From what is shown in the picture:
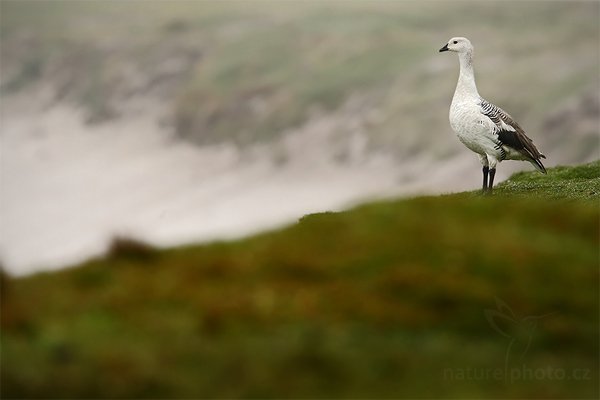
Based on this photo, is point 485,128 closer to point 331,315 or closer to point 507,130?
point 507,130

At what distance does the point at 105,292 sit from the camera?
846 inches

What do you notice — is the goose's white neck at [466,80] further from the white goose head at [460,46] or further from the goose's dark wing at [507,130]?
the goose's dark wing at [507,130]

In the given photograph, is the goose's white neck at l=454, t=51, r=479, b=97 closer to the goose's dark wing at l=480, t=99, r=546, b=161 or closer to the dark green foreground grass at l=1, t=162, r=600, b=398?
the goose's dark wing at l=480, t=99, r=546, b=161

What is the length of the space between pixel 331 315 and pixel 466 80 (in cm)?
2283

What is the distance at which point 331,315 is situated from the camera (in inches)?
791

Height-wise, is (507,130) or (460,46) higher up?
(460,46)

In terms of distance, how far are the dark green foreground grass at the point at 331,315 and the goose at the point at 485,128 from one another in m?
14.3

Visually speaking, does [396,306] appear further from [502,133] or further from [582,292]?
[502,133]

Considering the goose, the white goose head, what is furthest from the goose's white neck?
the white goose head

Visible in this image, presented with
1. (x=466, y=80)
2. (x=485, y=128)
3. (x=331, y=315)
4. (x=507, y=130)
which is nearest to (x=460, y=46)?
(x=466, y=80)

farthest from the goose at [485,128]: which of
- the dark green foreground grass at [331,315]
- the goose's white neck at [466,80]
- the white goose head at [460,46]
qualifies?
the dark green foreground grass at [331,315]

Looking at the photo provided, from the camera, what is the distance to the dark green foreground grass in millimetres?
18250

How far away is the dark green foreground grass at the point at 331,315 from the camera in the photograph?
18250mm

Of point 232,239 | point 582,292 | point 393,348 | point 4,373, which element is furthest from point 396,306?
point 4,373
